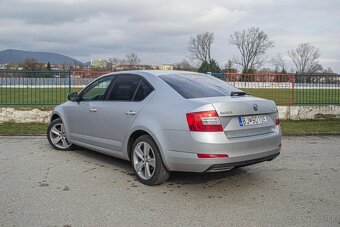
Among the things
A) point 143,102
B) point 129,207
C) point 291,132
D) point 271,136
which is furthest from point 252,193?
point 291,132

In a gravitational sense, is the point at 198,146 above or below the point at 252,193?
above

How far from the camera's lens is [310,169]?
5910mm

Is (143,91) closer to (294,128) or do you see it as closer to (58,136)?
(58,136)

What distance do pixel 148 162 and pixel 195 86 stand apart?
4.13 feet

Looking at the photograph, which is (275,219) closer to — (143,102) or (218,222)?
(218,222)

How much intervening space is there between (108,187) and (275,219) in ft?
7.27

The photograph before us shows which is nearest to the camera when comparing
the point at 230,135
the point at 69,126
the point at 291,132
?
the point at 230,135

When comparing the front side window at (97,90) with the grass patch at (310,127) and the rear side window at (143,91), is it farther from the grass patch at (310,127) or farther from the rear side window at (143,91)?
the grass patch at (310,127)

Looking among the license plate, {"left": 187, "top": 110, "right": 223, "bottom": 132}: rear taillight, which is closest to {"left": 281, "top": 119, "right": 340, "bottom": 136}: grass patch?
the license plate

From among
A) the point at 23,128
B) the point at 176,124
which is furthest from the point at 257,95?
the point at 176,124

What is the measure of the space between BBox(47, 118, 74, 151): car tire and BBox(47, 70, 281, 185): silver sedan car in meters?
1.07

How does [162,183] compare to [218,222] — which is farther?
[162,183]

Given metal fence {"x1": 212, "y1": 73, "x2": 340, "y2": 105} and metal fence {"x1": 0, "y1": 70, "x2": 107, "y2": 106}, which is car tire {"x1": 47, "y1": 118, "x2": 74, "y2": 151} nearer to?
metal fence {"x1": 0, "y1": 70, "x2": 107, "y2": 106}

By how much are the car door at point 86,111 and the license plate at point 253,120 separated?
251cm
